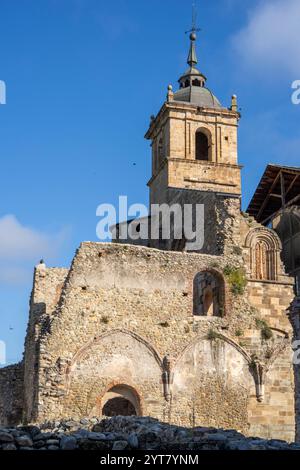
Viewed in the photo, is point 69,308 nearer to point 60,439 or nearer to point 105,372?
point 105,372

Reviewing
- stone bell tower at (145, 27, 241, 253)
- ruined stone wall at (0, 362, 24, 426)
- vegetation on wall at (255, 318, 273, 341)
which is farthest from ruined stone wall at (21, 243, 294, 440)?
stone bell tower at (145, 27, 241, 253)

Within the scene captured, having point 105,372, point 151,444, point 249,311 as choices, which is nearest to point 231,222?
point 249,311

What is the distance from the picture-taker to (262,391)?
873 inches

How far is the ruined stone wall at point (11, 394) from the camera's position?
22.1m

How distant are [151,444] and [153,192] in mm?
31546

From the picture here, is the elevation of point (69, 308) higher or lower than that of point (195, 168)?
lower

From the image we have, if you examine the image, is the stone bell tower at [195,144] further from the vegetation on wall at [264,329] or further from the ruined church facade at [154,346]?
the vegetation on wall at [264,329]

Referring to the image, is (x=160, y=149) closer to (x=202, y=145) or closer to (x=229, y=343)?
(x=202, y=145)

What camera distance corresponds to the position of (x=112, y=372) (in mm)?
20844

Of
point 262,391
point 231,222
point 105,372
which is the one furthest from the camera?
point 231,222

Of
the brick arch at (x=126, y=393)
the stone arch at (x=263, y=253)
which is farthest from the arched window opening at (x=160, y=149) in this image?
the brick arch at (x=126, y=393)

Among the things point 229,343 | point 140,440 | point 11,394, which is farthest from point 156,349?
point 140,440

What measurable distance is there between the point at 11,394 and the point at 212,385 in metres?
6.17
